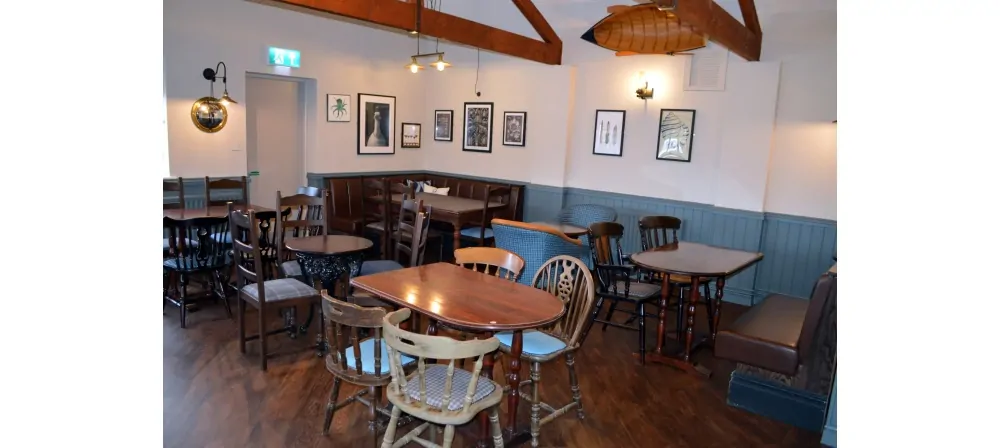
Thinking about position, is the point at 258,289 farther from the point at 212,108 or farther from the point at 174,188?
the point at 212,108

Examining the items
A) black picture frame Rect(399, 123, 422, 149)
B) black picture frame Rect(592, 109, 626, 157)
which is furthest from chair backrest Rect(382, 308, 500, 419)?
black picture frame Rect(399, 123, 422, 149)

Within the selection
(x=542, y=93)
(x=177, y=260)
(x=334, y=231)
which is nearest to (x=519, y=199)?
(x=542, y=93)

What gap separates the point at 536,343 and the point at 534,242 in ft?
4.54

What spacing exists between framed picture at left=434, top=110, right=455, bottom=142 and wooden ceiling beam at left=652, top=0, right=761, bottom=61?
12.4ft

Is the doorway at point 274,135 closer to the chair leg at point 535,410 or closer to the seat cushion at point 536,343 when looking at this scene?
the seat cushion at point 536,343

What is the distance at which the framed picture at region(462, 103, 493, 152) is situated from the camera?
744cm

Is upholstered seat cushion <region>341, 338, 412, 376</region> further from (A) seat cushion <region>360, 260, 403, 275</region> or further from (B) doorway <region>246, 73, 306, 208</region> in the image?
(B) doorway <region>246, 73, 306, 208</region>

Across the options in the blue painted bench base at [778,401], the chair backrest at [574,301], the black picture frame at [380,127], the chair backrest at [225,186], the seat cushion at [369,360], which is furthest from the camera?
the black picture frame at [380,127]

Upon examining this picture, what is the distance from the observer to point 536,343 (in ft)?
10.0

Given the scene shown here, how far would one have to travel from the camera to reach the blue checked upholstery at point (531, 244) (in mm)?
4293

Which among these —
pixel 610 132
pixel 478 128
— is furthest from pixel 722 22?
pixel 478 128

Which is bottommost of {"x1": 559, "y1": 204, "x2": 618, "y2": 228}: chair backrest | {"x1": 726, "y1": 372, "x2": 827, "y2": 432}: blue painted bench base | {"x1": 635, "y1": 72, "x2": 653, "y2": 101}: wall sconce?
{"x1": 726, "y1": 372, "x2": 827, "y2": 432}: blue painted bench base

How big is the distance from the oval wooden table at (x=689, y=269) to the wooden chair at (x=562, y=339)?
84 cm

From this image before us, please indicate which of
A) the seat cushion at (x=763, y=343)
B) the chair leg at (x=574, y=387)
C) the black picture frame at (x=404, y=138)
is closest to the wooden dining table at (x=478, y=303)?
the chair leg at (x=574, y=387)
